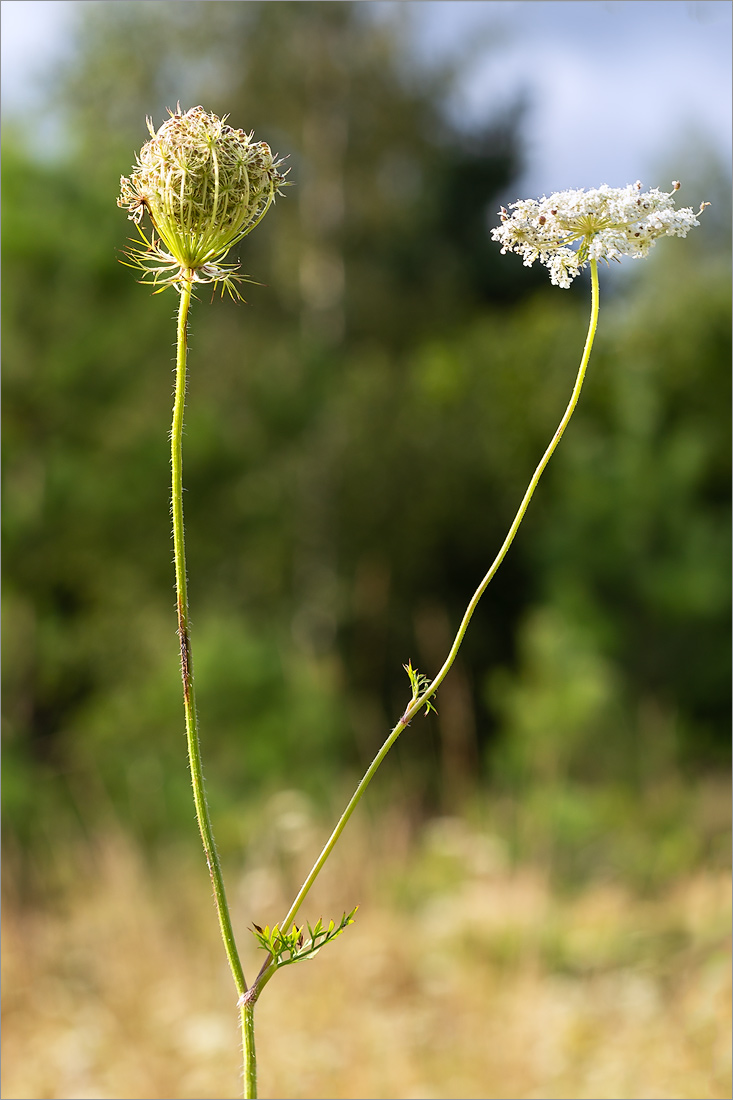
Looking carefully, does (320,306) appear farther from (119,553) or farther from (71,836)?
(71,836)

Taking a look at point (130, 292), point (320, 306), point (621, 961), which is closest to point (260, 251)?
point (320, 306)

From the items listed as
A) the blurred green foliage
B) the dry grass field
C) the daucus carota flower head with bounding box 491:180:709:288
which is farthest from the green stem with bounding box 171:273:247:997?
the blurred green foliage

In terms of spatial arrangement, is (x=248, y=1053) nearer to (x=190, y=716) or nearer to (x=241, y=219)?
(x=190, y=716)

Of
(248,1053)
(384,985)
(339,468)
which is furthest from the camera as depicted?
(339,468)

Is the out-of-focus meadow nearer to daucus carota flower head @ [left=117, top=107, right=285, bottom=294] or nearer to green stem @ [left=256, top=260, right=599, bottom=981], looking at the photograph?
daucus carota flower head @ [left=117, top=107, right=285, bottom=294]

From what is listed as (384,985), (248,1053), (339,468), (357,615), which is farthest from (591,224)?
(339,468)

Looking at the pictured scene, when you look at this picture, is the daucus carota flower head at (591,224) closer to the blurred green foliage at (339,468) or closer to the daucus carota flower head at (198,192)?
the daucus carota flower head at (198,192)

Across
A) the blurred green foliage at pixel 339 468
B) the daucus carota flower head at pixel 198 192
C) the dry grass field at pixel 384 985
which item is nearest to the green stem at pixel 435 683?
the daucus carota flower head at pixel 198 192
